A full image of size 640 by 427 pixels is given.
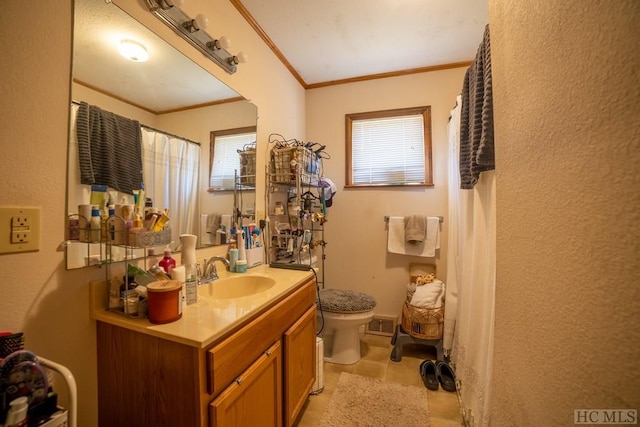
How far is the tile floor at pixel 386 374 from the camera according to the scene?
56.8 inches

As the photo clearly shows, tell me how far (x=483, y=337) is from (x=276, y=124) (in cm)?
195

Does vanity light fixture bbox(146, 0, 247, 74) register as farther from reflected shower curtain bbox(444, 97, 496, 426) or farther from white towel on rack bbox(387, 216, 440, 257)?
white towel on rack bbox(387, 216, 440, 257)

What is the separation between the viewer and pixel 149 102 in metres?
1.10

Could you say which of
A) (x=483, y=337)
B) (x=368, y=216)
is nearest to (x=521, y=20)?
(x=483, y=337)

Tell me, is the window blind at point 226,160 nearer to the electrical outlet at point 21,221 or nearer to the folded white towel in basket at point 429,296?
the electrical outlet at point 21,221

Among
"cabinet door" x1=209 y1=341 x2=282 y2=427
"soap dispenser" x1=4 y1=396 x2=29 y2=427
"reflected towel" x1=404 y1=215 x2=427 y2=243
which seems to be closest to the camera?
"soap dispenser" x1=4 y1=396 x2=29 y2=427

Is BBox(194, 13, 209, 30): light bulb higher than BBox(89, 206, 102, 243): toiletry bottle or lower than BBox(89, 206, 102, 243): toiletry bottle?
higher

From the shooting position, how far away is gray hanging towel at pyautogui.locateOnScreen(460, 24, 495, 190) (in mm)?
1056

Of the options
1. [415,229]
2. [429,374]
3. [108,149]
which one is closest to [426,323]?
[429,374]

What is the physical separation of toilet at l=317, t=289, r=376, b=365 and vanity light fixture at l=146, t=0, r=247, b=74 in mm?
1723

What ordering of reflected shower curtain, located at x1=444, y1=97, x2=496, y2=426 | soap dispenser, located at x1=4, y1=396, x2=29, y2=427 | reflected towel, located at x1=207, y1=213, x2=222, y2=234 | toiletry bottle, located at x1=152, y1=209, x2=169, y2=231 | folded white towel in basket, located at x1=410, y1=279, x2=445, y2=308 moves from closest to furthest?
1. soap dispenser, located at x1=4, y1=396, x2=29, y2=427
2. toiletry bottle, located at x1=152, y1=209, x2=169, y2=231
3. reflected shower curtain, located at x1=444, y1=97, x2=496, y2=426
4. reflected towel, located at x1=207, y1=213, x2=222, y2=234
5. folded white towel in basket, located at x1=410, y1=279, x2=445, y2=308

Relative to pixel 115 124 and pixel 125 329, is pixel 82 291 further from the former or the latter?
pixel 115 124

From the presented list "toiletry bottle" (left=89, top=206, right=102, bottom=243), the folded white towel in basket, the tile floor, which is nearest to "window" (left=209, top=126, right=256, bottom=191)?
"toiletry bottle" (left=89, top=206, right=102, bottom=243)

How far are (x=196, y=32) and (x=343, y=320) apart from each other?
195 cm
